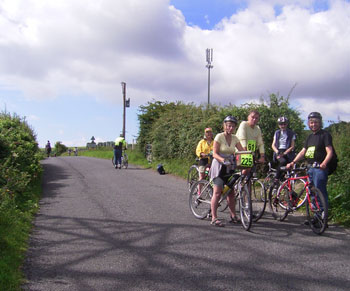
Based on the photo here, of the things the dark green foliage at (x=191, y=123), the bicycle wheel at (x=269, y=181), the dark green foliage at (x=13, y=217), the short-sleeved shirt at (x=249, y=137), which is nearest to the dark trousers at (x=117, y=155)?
the dark green foliage at (x=191, y=123)

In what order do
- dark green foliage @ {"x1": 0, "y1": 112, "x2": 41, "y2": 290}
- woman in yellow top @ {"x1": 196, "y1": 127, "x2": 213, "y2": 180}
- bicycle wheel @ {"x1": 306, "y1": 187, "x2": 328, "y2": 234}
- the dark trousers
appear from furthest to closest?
the dark trousers → woman in yellow top @ {"x1": 196, "y1": 127, "x2": 213, "y2": 180} → bicycle wheel @ {"x1": 306, "y1": 187, "x2": 328, "y2": 234} → dark green foliage @ {"x1": 0, "y1": 112, "x2": 41, "y2": 290}

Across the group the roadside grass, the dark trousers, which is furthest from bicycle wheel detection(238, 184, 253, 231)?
the dark trousers

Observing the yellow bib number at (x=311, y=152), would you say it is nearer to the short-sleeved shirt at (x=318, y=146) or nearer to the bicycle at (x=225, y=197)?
the short-sleeved shirt at (x=318, y=146)

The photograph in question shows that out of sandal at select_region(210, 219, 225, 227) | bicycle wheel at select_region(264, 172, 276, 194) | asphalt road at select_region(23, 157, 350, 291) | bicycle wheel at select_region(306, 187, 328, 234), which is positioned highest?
bicycle wheel at select_region(264, 172, 276, 194)

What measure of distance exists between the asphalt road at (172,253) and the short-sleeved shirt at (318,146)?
1.27 metres

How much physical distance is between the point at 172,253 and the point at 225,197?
6.77 feet

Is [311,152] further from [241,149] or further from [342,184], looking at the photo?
[342,184]

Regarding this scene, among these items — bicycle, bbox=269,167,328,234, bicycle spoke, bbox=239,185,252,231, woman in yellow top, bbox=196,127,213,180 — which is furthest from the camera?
woman in yellow top, bbox=196,127,213,180

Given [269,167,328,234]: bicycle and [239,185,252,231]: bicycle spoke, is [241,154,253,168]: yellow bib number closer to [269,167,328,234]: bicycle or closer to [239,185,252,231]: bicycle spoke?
[239,185,252,231]: bicycle spoke

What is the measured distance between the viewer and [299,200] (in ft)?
21.1

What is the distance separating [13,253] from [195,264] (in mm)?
2379

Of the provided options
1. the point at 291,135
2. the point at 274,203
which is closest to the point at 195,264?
the point at 274,203

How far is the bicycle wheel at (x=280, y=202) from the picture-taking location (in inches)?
262

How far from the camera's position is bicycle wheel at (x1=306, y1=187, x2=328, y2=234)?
559 centimetres
